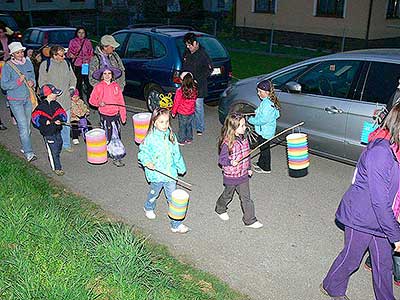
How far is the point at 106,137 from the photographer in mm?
7312

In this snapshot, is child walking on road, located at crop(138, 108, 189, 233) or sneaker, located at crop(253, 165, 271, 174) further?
sneaker, located at crop(253, 165, 271, 174)

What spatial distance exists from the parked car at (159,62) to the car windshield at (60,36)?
3.70m

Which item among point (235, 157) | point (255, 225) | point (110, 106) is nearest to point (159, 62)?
point (110, 106)

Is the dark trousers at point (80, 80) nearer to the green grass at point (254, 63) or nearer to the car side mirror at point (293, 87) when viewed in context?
the green grass at point (254, 63)

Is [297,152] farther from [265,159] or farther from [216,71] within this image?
[216,71]

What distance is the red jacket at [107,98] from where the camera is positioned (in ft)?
23.2

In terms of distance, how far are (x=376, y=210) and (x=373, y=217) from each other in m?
0.17

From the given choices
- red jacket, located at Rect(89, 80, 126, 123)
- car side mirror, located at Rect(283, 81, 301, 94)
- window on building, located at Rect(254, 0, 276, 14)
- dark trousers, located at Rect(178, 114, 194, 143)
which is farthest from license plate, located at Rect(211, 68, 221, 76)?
window on building, located at Rect(254, 0, 276, 14)

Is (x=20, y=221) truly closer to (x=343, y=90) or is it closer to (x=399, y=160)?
(x=399, y=160)

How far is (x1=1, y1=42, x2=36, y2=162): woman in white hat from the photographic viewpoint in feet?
23.1

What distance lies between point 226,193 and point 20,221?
2.33 metres

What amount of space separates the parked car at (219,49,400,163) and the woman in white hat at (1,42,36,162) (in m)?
3.69

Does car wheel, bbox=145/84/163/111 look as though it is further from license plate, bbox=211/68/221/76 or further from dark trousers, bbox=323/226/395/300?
dark trousers, bbox=323/226/395/300

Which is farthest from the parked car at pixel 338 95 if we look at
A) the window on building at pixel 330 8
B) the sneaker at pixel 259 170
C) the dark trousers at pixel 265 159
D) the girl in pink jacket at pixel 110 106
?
the window on building at pixel 330 8
